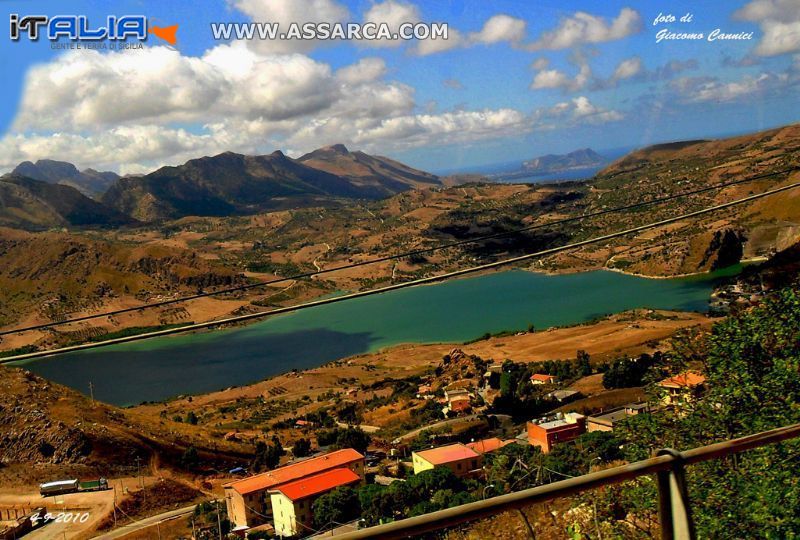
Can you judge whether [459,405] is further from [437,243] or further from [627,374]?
[437,243]

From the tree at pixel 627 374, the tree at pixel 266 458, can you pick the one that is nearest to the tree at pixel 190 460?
the tree at pixel 266 458

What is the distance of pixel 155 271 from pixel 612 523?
296 ft

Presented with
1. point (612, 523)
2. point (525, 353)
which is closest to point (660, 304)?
point (525, 353)

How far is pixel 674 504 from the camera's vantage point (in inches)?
68.2

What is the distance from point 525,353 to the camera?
4181 cm

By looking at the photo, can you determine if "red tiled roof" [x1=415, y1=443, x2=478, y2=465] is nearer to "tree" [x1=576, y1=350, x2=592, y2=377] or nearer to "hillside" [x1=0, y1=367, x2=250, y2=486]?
"hillside" [x1=0, y1=367, x2=250, y2=486]

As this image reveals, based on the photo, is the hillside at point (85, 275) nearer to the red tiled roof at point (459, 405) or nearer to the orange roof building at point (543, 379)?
Result: the red tiled roof at point (459, 405)

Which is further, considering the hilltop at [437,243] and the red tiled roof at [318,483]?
the hilltop at [437,243]

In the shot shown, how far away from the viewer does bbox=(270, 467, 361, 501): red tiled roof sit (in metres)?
16.8

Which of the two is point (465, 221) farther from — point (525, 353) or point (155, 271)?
point (525, 353)

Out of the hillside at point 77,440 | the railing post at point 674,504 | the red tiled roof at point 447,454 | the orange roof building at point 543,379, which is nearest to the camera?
the railing post at point 674,504

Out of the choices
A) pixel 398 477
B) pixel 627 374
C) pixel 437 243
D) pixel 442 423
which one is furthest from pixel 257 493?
pixel 437 243

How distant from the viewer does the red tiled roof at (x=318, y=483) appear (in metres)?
16.8

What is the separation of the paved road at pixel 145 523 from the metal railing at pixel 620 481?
674 inches
